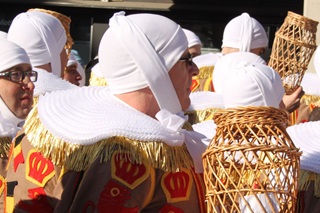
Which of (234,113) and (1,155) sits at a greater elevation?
(234,113)

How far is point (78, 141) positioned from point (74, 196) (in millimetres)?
205

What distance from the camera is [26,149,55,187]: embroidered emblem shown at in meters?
4.34

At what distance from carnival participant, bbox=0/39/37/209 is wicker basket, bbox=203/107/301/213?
74.1 inches

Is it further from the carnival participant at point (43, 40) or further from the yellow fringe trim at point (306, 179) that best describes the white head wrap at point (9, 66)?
the yellow fringe trim at point (306, 179)

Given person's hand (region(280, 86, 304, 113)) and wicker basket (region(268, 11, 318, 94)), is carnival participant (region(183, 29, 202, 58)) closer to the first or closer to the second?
wicker basket (region(268, 11, 318, 94))

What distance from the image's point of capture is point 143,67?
4.27 meters

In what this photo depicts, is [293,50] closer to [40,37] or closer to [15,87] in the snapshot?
[40,37]

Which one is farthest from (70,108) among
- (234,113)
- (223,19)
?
(223,19)

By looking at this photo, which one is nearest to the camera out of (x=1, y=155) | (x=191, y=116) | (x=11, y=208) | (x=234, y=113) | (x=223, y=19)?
(x=234, y=113)

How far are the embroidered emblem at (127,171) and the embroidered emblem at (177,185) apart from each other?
0.35ft

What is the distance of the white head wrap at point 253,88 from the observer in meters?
5.25

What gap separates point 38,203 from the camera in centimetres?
434

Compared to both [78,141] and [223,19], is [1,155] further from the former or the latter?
[223,19]

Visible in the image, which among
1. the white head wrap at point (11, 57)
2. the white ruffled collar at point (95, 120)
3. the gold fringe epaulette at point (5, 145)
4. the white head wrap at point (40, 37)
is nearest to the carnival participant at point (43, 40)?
the white head wrap at point (40, 37)
